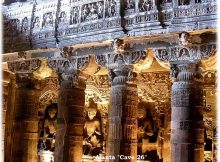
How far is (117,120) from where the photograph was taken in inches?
383

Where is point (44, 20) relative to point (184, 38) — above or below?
above

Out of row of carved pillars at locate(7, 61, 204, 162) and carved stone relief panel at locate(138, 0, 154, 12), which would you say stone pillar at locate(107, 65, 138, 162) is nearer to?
row of carved pillars at locate(7, 61, 204, 162)

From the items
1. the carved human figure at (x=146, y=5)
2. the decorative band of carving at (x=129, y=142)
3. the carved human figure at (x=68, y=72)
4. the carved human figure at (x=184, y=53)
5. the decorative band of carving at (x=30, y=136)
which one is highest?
the carved human figure at (x=146, y=5)

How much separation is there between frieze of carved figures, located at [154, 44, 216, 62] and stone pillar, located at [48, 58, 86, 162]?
2576 mm

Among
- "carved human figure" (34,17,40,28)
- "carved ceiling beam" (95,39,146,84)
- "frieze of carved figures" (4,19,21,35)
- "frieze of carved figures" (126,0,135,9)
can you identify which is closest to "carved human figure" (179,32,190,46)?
"carved ceiling beam" (95,39,146,84)

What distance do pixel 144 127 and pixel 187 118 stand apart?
447 centimetres

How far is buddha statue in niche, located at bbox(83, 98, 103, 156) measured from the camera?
13844 millimetres

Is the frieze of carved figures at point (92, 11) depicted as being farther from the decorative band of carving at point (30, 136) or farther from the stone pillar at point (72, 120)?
the decorative band of carving at point (30, 136)

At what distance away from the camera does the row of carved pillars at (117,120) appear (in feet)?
29.1

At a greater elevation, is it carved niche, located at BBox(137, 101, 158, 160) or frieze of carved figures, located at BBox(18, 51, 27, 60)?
frieze of carved figures, located at BBox(18, 51, 27, 60)

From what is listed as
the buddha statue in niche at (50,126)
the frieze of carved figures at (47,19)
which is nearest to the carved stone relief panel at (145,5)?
the frieze of carved figures at (47,19)

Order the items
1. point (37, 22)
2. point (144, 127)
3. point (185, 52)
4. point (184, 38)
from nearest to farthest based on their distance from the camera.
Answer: point (184, 38) → point (185, 52) → point (37, 22) → point (144, 127)

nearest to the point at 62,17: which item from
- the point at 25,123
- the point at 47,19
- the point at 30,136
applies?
the point at 47,19

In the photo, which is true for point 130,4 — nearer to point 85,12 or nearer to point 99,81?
point 85,12
